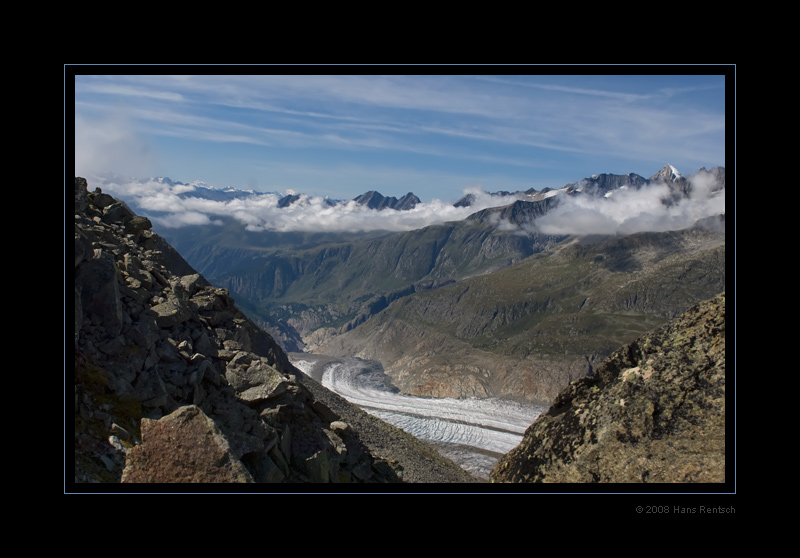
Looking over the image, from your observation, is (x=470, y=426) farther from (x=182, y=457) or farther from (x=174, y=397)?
(x=182, y=457)

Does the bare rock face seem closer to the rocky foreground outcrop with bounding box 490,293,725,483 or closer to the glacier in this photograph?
the rocky foreground outcrop with bounding box 490,293,725,483

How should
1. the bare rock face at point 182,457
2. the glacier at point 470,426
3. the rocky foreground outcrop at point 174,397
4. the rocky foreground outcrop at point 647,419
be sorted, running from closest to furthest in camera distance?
the bare rock face at point 182,457 → the rocky foreground outcrop at point 174,397 → the rocky foreground outcrop at point 647,419 → the glacier at point 470,426

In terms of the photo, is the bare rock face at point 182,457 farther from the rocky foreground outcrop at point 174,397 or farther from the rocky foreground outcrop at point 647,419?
the rocky foreground outcrop at point 647,419

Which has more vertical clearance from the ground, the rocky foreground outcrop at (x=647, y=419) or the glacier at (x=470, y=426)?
the rocky foreground outcrop at (x=647, y=419)

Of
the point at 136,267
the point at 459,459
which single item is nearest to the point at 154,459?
the point at 136,267

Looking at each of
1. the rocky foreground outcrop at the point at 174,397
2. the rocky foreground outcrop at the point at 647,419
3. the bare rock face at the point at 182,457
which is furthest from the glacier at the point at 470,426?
the bare rock face at the point at 182,457
